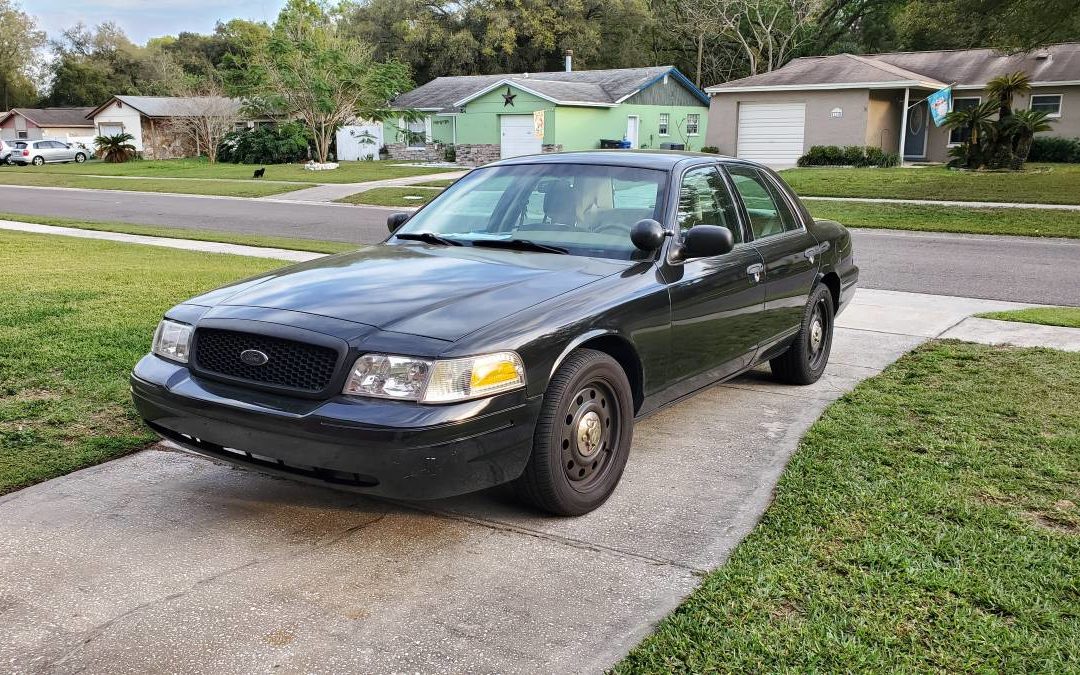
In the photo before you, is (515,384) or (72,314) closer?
(515,384)

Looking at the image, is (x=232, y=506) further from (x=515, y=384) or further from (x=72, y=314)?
(x=72, y=314)

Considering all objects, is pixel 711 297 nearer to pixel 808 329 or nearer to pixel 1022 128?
pixel 808 329

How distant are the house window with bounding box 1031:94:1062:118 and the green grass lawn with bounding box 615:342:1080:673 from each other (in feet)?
104

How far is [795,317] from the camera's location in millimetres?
6090

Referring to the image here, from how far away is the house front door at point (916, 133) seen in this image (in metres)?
35.4

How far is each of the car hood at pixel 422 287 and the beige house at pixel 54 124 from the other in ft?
214

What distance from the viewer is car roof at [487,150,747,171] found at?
5.20 metres

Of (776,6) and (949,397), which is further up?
(776,6)

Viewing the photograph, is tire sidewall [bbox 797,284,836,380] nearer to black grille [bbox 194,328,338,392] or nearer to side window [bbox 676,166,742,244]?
side window [bbox 676,166,742,244]

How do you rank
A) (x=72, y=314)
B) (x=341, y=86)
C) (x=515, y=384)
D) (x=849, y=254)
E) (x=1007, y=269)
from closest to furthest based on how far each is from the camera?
1. (x=515, y=384)
2. (x=849, y=254)
3. (x=72, y=314)
4. (x=1007, y=269)
5. (x=341, y=86)

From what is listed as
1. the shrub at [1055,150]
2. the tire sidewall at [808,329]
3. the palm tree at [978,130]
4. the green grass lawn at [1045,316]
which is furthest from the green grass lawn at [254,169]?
the tire sidewall at [808,329]

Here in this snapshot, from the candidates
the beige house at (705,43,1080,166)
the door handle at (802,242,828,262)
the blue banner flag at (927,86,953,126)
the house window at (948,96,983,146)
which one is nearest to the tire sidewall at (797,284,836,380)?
the door handle at (802,242,828,262)

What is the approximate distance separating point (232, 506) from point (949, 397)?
427 centimetres

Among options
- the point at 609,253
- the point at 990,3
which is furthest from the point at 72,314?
the point at 990,3
